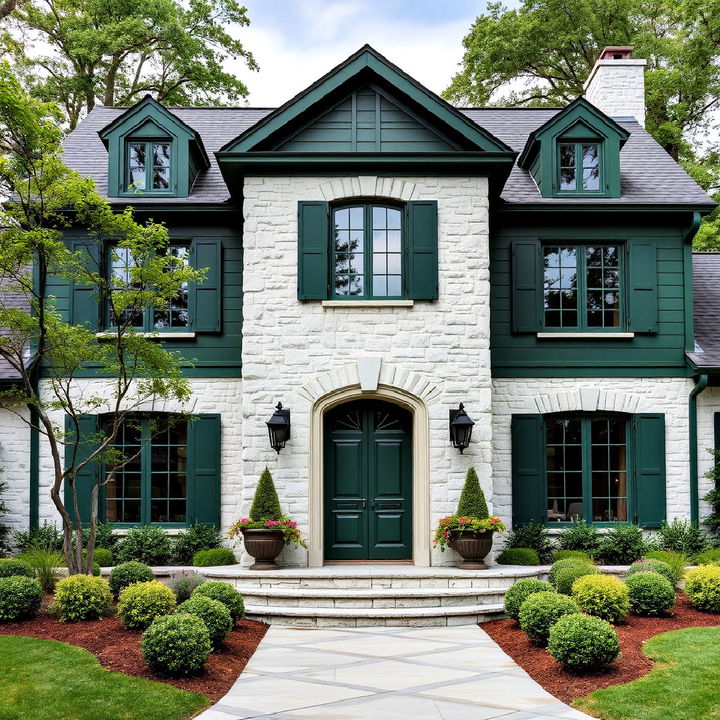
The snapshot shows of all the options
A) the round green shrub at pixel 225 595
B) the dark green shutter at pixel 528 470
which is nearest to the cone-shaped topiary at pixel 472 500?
the dark green shutter at pixel 528 470

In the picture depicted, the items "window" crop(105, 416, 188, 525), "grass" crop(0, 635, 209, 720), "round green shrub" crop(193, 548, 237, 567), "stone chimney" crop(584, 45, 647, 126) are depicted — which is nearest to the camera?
"grass" crop(0, 635, 209, 720)

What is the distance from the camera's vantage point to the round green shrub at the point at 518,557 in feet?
40.0

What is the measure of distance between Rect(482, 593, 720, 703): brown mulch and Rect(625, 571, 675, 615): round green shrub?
113 mm

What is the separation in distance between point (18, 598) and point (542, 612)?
566 cm

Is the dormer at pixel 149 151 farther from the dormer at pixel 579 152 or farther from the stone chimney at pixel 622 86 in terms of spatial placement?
the stone chimney at pixel 622 86

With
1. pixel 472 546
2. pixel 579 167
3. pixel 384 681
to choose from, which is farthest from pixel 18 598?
pixel 579 167

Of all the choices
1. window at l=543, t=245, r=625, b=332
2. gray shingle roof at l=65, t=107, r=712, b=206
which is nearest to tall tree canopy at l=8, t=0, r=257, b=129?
gray shingle roof at l=65, t=107, r=712, b=206

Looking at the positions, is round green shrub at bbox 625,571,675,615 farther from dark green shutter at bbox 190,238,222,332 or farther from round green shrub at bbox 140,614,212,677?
dark green shutter at bbox 190,238,222,332

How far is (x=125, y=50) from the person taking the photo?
82.6 ft

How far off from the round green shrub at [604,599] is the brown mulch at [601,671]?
0.61 ft

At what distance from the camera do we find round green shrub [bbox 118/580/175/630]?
8469mm

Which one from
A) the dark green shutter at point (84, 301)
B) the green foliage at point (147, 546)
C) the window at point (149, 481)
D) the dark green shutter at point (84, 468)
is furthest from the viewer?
the dark green shutter at point (84, 301)

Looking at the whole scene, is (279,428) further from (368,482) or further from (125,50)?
(125,50)

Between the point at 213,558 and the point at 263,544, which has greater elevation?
the point at 263,544
